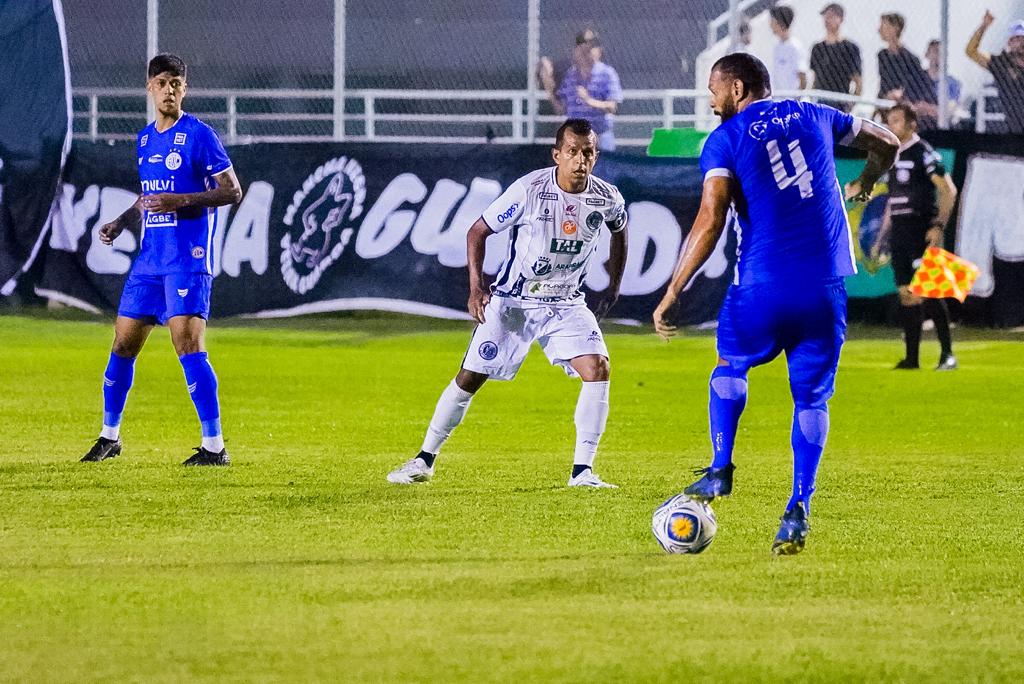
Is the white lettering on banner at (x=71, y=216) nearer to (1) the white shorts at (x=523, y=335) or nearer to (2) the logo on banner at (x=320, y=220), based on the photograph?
(2) the logo on banner at (x=320, y=220)

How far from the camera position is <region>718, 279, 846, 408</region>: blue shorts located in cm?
653

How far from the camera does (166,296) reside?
9234 mm

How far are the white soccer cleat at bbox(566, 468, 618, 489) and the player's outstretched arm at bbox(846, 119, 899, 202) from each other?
6.90 ft

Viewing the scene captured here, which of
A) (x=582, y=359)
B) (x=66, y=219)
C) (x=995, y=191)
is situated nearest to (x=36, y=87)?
(x=66, y=219)

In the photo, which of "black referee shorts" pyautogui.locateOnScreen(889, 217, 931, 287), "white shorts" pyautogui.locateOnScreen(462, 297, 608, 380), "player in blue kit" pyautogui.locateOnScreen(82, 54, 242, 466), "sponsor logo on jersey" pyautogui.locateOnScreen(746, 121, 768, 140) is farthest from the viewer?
"black referee shorts" pyautogui.locateOnScreen(889, 217, 931, 287)

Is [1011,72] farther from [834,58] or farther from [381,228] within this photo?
[381,228]

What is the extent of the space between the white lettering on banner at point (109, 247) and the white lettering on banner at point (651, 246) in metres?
5.30

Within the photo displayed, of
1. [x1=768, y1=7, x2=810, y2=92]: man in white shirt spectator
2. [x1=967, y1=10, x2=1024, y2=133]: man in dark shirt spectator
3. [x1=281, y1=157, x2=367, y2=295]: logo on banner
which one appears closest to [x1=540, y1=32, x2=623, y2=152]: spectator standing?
[x1=768, y1=7, x2=810, y2=92]: man in white shirt spectator

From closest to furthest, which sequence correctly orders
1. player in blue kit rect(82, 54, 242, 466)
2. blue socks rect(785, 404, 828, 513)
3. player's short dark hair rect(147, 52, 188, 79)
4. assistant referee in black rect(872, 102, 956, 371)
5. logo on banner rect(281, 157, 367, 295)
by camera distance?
1. blue socks rect(785, 404, 828, 513)
2. player's short dark hair rect(147, 52, 188, 79)
3. player in blue kit rect(82, 54, 242, 466)
4. assistant referee in black rect(872, 102, 956, 371)
5. logo on banner rect(281, 157, 367, 295)

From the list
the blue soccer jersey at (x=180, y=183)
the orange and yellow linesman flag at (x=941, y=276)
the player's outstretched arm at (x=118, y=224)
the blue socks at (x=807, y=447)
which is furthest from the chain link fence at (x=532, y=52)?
the blue socks at (x=807, y=447)

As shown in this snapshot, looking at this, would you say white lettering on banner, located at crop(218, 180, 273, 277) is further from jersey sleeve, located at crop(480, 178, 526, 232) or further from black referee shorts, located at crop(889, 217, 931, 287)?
jersey sleeve, located at crop(480, 178, 526, 232)

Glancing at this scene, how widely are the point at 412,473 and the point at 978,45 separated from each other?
11566mm

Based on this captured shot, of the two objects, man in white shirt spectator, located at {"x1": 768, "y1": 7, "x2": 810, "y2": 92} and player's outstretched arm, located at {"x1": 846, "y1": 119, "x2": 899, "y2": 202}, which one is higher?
man in white shirt spectator, located at {"x1": 768, "y1": 7, "x2": 810, "y2": 92}

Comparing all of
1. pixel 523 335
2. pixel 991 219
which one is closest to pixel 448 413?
pixel 523 335
